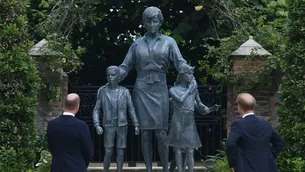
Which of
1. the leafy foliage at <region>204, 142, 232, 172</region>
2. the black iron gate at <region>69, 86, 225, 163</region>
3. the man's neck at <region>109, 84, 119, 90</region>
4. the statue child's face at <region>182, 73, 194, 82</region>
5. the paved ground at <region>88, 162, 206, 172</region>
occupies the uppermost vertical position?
the statue child's face at <region>182, 73, 194, 82</region>

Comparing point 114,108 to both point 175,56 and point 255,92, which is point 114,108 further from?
point 255,92

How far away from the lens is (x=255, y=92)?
12.7 meters

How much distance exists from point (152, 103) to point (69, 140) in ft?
8.91

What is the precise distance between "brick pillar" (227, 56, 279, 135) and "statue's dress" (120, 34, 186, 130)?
113 inches

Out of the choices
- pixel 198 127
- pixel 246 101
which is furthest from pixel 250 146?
pixel 198 127

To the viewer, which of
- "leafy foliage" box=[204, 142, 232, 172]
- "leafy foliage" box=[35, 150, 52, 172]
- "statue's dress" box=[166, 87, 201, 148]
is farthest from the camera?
"leafy foliage" box=[204, 142, 232, 172]

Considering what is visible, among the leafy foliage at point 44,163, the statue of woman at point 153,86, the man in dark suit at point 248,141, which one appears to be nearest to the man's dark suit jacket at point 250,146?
the man in dark suit at point 248,141

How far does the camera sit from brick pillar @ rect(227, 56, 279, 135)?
12.5 meters

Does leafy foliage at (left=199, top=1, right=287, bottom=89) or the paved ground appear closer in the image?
the paved ground

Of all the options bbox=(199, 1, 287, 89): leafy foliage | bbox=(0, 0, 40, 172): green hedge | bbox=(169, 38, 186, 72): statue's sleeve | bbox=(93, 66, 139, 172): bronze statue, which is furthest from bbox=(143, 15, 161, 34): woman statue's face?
bbox=(199, 1, 287, 89): leafy foliage

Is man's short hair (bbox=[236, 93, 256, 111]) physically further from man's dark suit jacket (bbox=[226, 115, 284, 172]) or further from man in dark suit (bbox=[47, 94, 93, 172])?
man in dark suit (bbox=[47, 94, 93, 172])

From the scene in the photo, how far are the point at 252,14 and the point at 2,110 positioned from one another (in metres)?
5.37

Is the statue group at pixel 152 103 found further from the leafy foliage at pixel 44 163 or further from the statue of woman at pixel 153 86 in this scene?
the leafy foliage at pixel 44 163

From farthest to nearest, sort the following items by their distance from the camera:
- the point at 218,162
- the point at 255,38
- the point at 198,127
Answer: the point at 198,127 → the point at 255,38 → the point at 218,162
